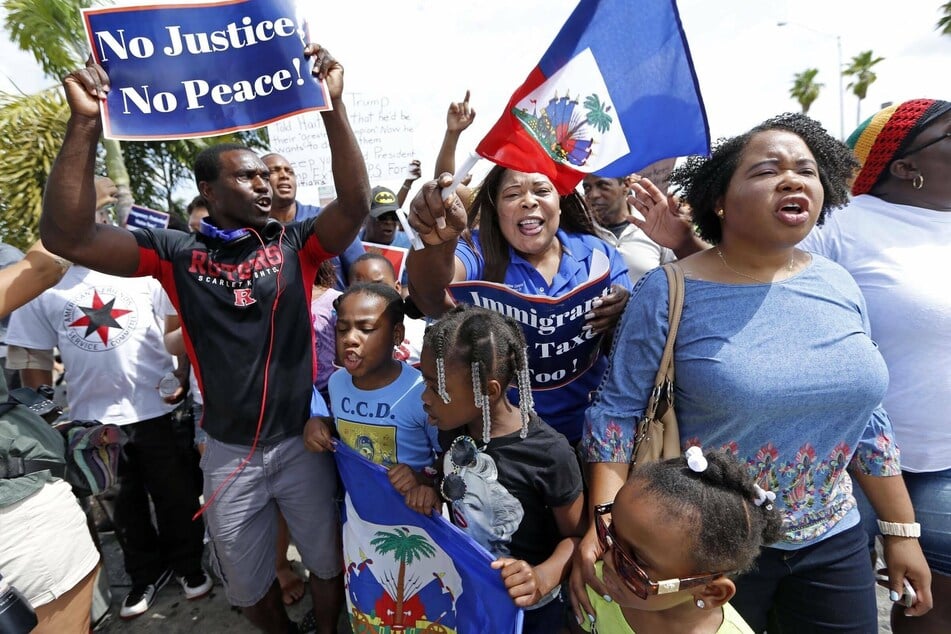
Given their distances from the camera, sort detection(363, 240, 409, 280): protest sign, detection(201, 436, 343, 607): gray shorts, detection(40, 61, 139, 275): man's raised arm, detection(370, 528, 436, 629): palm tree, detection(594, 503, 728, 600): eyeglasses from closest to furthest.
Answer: detection(594, 503, 728, 600): eyeglasses → detection(40, 61, 139, 275): man's raised arm → detection(370, 528, 436, 629): palm tree → detection(201, 436, 343, 607): gray shorts → detection(363, 240, 409, 280): protest sign

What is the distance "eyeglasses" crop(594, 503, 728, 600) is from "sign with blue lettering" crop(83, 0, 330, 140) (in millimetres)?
1680

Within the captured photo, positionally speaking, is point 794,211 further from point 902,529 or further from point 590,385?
point 902,529

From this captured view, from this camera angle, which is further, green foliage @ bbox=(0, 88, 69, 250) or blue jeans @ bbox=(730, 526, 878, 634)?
green foliage @ bbox=(0, 88, 69, 250)

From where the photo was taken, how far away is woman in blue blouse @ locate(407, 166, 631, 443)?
6.30 ft

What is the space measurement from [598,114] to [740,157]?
0.48 metres

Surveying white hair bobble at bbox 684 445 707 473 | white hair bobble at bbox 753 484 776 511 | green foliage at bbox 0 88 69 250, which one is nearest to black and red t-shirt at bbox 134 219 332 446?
white hair bobble at bbox 684 445 707 473

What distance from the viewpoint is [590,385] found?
2.07 metres

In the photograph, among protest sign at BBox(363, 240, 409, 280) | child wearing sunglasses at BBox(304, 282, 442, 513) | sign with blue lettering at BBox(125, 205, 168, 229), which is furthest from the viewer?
sign with blue lettering at BBox(125, 205, 168, 229)

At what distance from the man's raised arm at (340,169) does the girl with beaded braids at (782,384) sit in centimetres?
112

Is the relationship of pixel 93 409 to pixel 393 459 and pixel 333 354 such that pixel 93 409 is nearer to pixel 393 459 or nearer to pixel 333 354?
pixel 333 354

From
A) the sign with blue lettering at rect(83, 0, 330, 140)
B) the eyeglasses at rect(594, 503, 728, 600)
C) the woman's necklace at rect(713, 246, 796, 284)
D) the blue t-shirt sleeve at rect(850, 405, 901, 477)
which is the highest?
the sign with blue lettering at rect(83, 0, 330, 140)

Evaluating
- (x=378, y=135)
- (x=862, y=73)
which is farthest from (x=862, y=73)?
(x=378, y=135)

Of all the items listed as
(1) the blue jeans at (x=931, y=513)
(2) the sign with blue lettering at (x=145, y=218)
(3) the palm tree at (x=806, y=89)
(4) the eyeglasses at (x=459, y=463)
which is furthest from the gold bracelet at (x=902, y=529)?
(3) the palm tree at (x=806, y=89)

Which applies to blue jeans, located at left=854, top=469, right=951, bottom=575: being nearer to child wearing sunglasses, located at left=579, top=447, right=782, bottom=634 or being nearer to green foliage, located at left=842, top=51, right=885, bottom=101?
child wearing sunglasses, located at left=579, top=447, right=782, bottom=634
